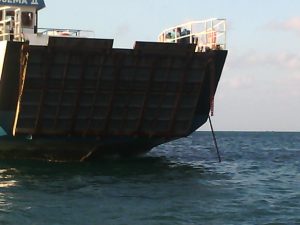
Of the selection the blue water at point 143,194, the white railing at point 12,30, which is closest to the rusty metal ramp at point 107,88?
the blue water at point 143,194

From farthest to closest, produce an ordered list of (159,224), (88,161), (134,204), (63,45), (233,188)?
(88,161), (63,45), (233,188), (134,204), (159,224)

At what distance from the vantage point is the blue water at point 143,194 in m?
13.1

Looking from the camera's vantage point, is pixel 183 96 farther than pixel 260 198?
Yes

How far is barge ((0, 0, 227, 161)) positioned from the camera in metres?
20.4

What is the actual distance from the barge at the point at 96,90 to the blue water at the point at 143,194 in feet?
A: 3.39

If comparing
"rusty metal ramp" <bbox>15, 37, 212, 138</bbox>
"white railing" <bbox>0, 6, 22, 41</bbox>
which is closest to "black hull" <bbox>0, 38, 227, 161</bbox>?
"rusty metal ramp" <bbox>15, 37, 212, 138</bbox>

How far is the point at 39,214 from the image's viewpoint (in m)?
13.3

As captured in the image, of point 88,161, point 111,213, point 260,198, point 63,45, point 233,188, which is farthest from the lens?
point 88,161

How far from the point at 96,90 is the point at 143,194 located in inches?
241

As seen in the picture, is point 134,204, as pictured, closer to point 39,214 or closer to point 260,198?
point 39,214

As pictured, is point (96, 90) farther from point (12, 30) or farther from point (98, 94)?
point (12, 30)

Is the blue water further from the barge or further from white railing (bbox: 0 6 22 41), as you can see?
white railing (bbox: 0 6 22 41)

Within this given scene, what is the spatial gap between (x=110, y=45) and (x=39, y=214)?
8.34m

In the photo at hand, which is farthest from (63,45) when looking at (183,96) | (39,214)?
(39,214)
